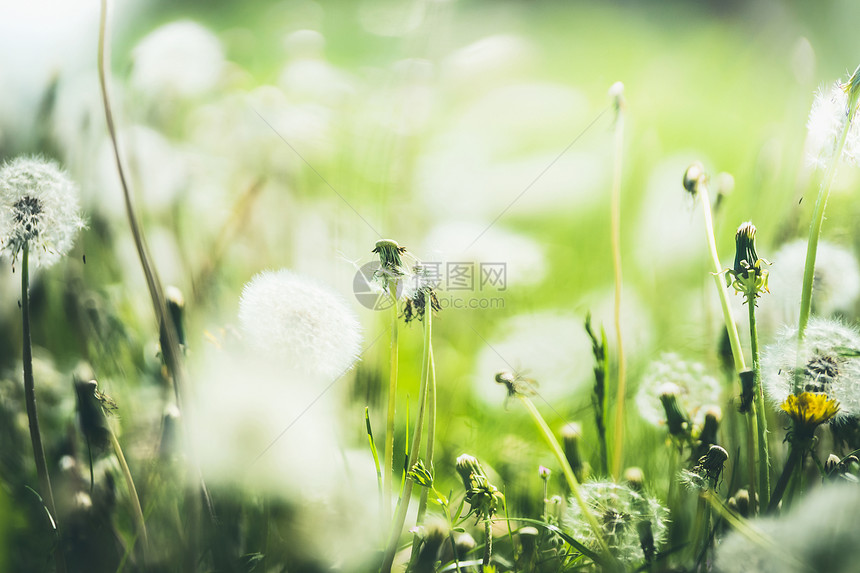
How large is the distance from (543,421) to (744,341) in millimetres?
214

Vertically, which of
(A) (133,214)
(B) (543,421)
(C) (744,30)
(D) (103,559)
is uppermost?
(C) (744,30)

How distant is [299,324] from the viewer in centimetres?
49

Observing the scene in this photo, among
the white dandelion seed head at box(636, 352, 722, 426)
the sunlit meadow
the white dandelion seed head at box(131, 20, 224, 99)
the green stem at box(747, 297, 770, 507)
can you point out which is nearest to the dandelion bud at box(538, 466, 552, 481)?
the sunlit meadow

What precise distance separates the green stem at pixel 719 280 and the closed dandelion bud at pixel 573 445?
6.7 inches

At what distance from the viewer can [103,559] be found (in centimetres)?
53

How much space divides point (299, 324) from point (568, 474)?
295 mm

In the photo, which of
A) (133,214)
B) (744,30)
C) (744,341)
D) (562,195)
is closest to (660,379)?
(744,341)

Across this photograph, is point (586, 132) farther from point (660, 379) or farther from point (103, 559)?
point (103, 559)

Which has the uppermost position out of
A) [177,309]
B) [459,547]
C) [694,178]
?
[694,178]

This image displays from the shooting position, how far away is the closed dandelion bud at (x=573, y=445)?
1.67 feet

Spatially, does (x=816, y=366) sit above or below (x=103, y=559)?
above

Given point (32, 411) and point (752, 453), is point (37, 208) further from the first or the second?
point (752, 453)

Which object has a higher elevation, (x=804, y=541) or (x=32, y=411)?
(x=32, y=411)

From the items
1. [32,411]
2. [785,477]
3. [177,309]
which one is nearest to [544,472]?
[785,477]
